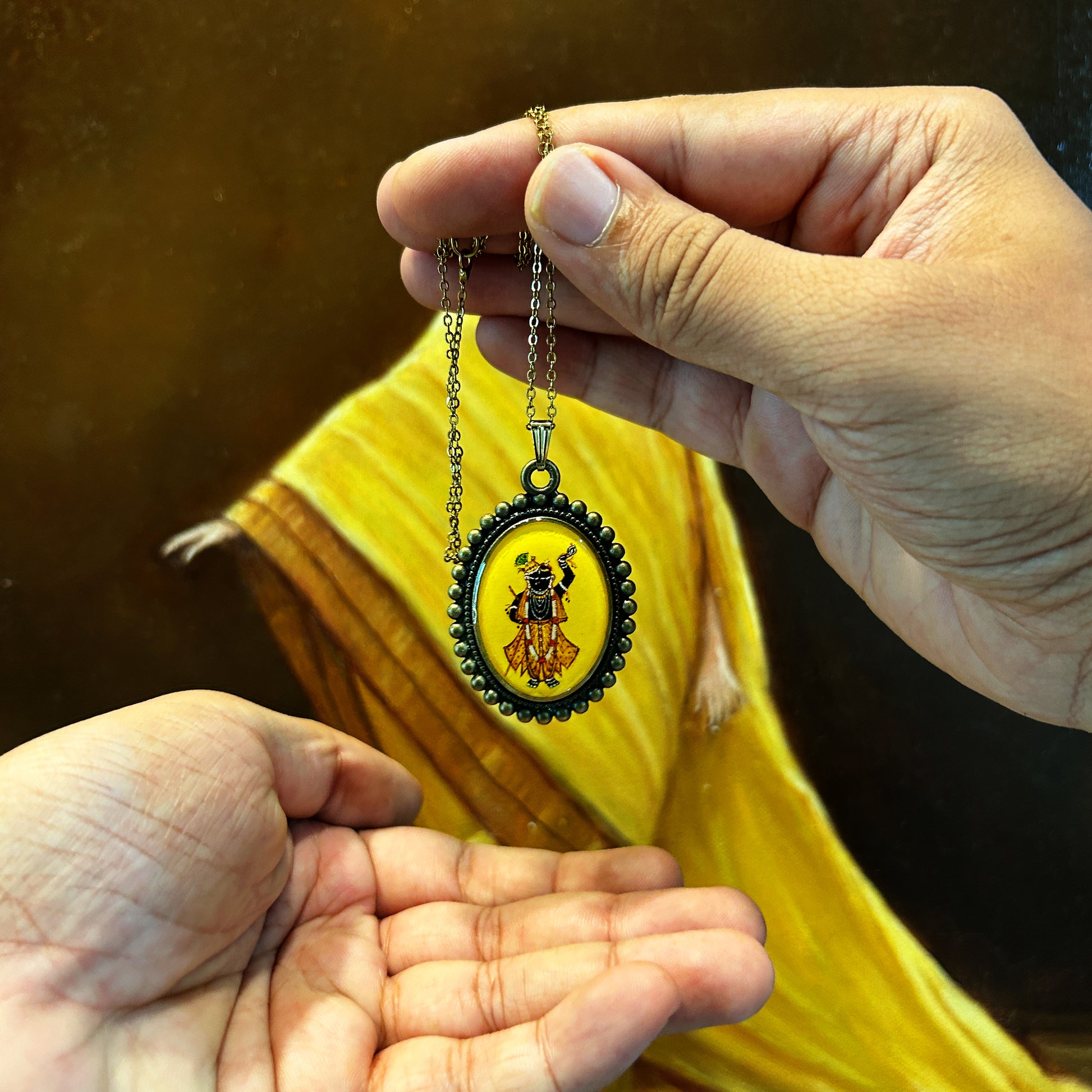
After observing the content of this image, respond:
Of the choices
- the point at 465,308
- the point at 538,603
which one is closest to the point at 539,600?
the point at 538,603

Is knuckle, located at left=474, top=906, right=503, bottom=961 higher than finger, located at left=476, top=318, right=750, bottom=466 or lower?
lower

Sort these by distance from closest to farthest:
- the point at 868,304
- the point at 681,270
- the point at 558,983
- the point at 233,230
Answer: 1. the point at 868,304
2. the point at 681,270
3. the point at 558,983
4. the point at 233,230

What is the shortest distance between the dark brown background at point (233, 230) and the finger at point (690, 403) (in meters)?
0.20

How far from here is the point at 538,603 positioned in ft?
5.90

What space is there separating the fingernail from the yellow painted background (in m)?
0.66

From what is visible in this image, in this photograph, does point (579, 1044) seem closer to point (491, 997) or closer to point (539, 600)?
point (491, 997)

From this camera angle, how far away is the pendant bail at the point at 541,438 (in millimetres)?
1803

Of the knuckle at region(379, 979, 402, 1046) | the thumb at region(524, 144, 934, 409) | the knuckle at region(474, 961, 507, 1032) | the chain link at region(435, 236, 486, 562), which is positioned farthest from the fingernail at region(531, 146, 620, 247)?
the knuckle at region(379, 979, 402, 1046)

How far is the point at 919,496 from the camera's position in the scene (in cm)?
136

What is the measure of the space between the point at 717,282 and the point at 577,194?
281mm

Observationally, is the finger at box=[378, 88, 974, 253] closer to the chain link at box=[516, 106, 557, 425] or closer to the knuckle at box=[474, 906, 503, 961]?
the chain link at box=[516, 106, 557, 425]

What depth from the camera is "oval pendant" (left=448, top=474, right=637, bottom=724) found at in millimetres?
1798

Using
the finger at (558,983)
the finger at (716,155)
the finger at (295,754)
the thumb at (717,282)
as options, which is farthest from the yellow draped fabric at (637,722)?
the thumb at (717,282)

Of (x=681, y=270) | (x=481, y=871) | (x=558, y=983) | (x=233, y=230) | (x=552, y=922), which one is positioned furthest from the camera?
(x=233, y=230)
